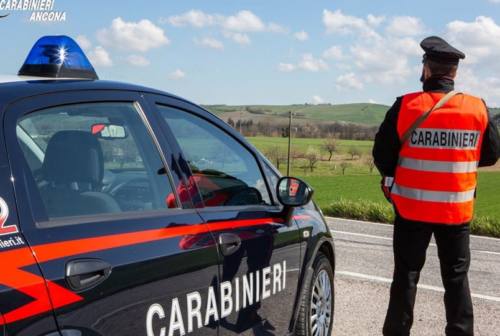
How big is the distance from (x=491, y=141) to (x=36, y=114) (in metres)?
2.88

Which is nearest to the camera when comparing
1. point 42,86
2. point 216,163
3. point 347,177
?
point 42,86

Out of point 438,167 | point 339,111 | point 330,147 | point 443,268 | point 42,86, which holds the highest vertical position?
point 339,111

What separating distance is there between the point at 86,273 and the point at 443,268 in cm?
270

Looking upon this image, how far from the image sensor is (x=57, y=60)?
273 cm

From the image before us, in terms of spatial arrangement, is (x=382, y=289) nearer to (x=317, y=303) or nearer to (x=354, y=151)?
(x=317, y=303)

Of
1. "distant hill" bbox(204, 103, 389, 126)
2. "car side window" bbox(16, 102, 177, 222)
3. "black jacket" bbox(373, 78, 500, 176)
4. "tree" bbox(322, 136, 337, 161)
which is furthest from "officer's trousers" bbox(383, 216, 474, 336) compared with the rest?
"distant hill" bbox(204, 103, 389, 126)

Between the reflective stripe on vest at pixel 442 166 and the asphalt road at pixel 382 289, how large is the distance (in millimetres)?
1566

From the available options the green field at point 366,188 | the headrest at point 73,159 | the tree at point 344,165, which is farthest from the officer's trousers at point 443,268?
the tree at point 344,165

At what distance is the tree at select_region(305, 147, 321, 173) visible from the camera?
72.1 m

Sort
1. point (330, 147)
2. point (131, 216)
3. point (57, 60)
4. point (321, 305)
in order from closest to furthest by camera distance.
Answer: point (131, 216) < point (57, 60) < point (321, 305) < point (330, 147)

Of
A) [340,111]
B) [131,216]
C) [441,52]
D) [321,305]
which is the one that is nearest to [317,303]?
[321,305]

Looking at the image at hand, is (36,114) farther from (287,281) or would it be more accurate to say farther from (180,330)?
(287,281)

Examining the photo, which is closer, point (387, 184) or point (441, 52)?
point (441, 52)

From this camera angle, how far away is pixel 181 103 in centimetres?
298
